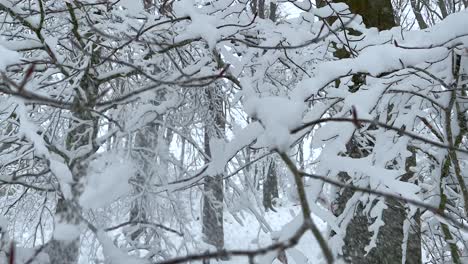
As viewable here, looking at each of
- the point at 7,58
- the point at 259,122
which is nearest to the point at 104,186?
the point at 259,122

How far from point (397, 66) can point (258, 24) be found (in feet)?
4.39

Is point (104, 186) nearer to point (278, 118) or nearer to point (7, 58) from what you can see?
point (278, 118)

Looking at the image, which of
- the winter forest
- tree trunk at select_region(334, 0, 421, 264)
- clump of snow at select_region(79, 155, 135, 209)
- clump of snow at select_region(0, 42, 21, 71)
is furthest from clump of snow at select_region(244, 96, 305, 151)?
tree trunk at select_region(334, 0, 421, 264)

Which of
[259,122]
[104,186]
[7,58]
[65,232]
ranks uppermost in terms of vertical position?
[7,58]

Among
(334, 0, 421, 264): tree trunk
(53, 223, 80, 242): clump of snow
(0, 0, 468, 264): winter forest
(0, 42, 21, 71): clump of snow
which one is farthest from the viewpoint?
(334, 0, 421, 264): tree trunk

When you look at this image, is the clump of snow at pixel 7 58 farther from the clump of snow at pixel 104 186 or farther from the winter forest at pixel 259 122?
the clump of snow at pixel 104 186

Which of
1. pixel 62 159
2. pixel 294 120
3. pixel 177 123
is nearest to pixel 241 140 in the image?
pixel 62 159

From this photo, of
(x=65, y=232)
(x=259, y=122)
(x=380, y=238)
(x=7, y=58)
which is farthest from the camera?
(x=380, y=238)

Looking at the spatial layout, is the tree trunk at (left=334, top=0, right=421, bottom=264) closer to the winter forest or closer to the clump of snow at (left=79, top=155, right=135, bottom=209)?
the winter forest

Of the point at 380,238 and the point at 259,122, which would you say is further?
the point at 380,238

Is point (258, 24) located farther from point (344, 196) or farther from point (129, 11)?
point (344, 196)

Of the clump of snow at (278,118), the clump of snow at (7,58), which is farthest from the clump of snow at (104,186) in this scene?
the clump of snow at (7,58)

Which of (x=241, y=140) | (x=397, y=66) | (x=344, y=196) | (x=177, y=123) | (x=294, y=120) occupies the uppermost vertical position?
(x=177, y=123)

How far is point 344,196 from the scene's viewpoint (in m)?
3.99
